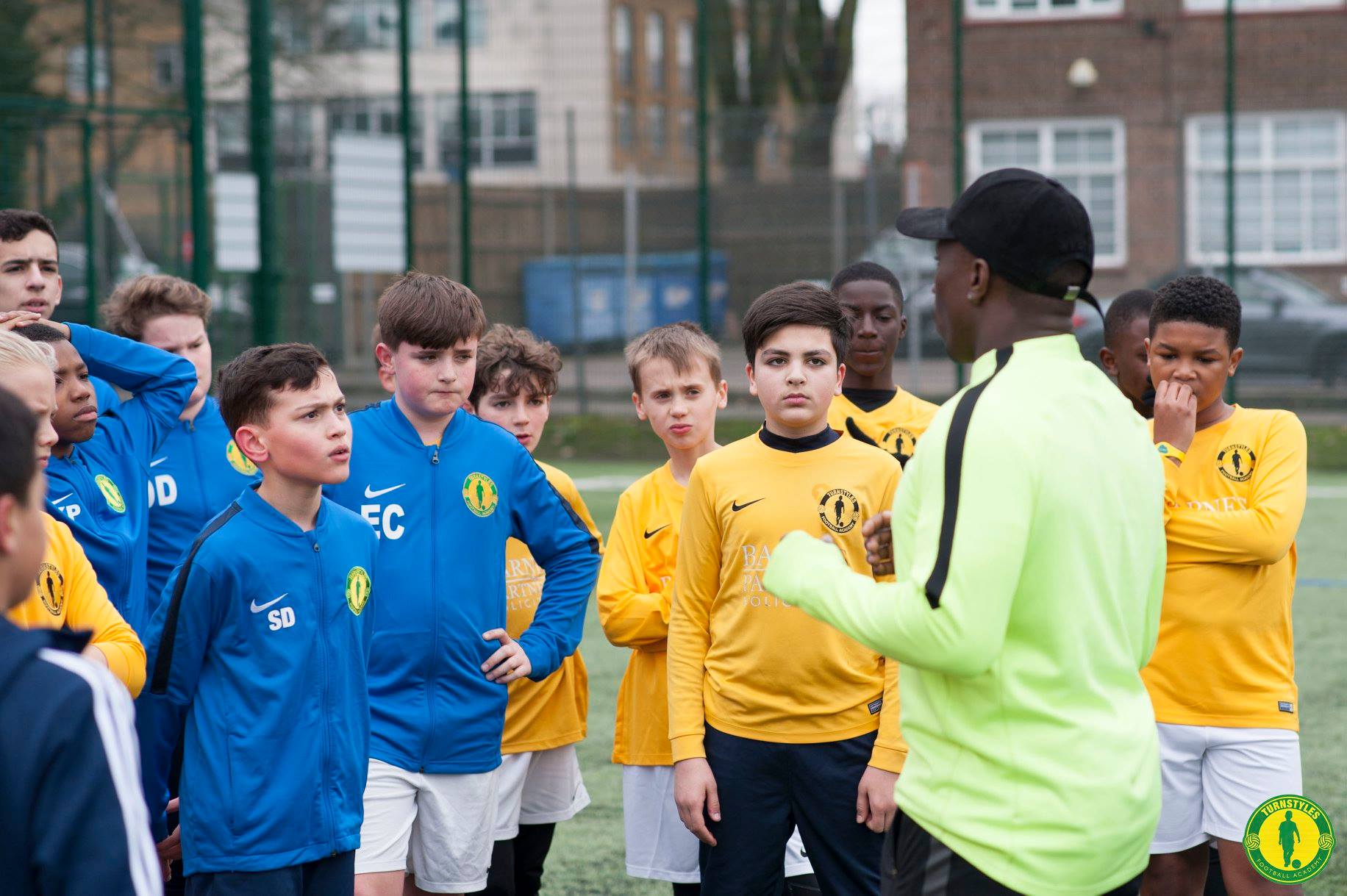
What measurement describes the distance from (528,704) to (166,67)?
26.2m

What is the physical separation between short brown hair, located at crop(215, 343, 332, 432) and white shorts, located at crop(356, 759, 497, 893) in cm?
94

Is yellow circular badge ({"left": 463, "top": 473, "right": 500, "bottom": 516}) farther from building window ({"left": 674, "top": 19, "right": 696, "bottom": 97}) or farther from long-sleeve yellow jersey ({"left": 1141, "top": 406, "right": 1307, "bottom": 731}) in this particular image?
building window ({"left": 674, "top": 19, "right": 696, "bottom": 97})

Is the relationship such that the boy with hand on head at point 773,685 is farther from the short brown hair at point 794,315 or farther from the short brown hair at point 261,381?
the short brown hair at point 261,381

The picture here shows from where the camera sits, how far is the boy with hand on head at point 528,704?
411cm

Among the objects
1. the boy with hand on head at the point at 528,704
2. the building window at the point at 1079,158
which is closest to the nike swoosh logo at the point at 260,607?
the boy with hand on head at the point at 528,704

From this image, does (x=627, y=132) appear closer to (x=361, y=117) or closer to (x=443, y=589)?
(x=361, y=117)

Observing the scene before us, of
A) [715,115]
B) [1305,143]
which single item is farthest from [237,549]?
[1305,143]

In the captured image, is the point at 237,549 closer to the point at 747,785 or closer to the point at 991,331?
the point at 747,785

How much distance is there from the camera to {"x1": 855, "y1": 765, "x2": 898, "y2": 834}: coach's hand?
323 centimetres

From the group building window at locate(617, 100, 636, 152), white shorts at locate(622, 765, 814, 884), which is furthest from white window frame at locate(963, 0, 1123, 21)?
white shorts at locate(622, 765, 814, 884)

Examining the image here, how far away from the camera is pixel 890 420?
4.50 metres

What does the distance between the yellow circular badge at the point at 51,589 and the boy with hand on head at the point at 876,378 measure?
2250 mm

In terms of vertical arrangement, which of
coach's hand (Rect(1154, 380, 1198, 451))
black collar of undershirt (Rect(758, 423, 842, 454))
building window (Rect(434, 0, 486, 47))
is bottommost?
black collar of undershirt (Rect(758, 423, 842, 454))

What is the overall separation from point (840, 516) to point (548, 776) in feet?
4.57
